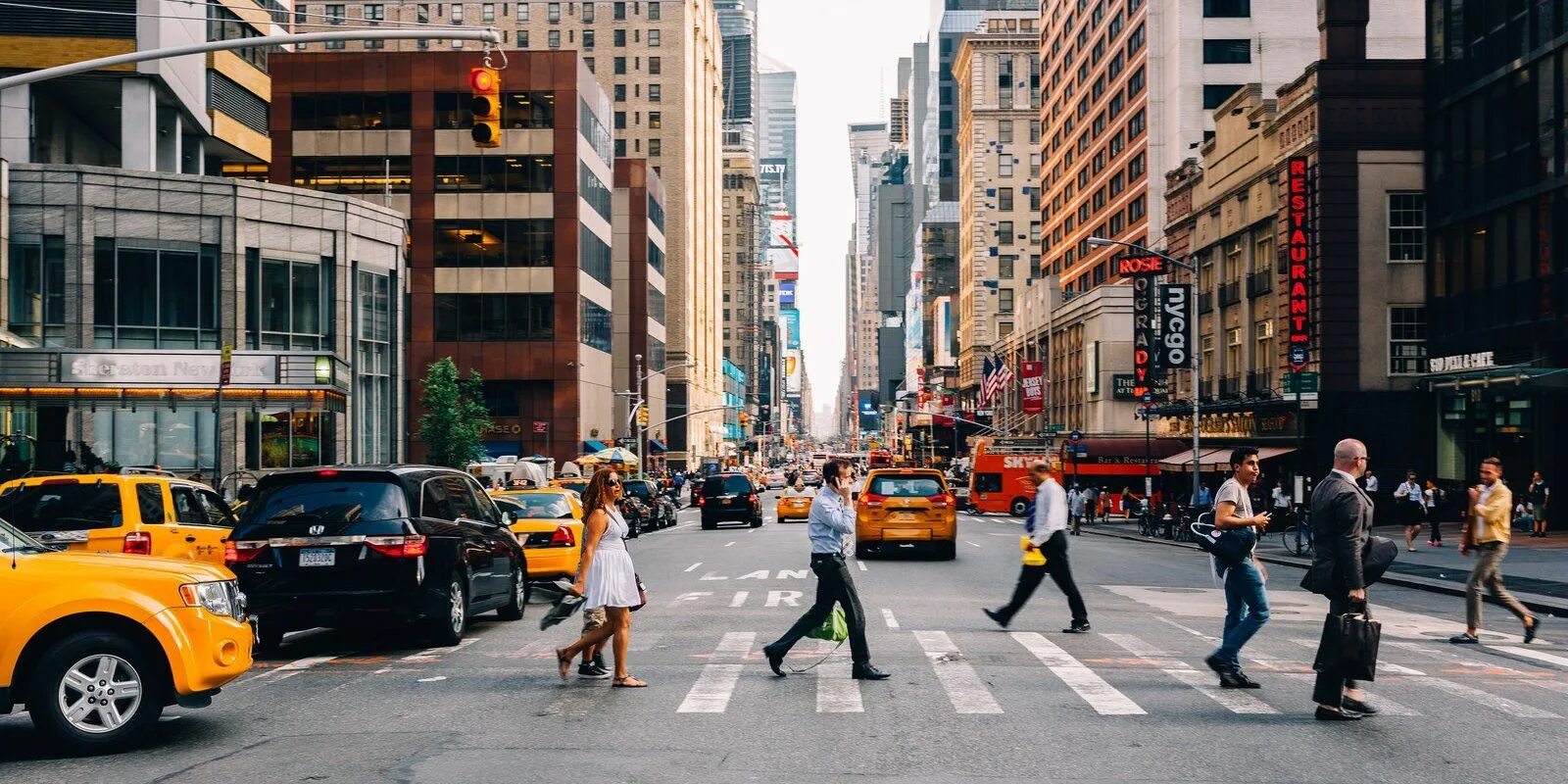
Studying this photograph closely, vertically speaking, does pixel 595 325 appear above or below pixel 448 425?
above

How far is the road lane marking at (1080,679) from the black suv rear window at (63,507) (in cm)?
960

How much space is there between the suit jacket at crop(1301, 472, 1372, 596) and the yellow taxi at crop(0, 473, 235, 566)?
36.7 feet

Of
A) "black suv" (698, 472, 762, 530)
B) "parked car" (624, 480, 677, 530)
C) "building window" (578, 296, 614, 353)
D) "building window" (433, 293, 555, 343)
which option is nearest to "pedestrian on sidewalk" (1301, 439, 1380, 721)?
"parked car" (624, 480, 677, 530)

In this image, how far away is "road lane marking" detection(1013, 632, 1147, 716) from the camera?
399 inches

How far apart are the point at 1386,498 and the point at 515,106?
45.8 m

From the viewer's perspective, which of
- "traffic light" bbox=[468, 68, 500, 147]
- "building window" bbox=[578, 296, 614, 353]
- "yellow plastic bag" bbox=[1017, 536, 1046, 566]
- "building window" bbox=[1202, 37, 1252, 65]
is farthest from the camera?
"building window" bbox=[578, 296, 614, 353]

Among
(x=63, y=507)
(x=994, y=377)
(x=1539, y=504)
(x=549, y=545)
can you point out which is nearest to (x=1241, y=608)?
(x=549, y=545)

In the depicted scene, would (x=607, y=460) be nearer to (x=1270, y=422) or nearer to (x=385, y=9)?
(x=1270, y=422)

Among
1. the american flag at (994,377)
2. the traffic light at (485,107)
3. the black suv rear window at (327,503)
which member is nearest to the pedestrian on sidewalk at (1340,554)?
the black suv rear window at (327,503)

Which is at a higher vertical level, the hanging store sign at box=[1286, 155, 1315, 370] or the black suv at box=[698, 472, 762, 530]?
the hanging store sign at box=[1286, 155, 1315, 370]

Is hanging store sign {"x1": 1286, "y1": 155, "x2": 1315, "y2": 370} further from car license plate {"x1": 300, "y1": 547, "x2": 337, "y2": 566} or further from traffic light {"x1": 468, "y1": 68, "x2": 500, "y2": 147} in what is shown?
car license plate {"x1": 300, "y1": 547, "x2": 337, "y2": 566}

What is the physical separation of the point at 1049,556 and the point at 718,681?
16.8 ft

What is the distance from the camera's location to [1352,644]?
9.36 metres

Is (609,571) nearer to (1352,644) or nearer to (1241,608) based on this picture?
(1241,608)
